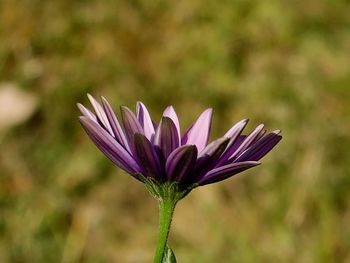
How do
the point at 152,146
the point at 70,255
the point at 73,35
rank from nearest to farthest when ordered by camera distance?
1. the point at 152,146
2. the point at 70,255
3. the point at 73,35

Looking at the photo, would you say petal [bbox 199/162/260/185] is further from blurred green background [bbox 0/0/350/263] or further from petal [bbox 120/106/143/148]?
blurred green background [bbox 0/0/350/263]

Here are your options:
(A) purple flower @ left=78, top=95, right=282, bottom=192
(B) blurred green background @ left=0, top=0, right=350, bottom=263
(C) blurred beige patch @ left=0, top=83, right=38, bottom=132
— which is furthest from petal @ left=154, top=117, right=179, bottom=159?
(C) blurred beige patch @ left=0, top=83, right=38, bottom=132

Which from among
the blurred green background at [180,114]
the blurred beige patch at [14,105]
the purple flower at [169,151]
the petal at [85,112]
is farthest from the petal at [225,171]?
the blurred beige patch at [14,105]

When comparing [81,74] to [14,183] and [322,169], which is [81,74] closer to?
[14,183]

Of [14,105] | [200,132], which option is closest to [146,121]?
[200,132]

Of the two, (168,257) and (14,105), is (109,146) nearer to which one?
(168,257)

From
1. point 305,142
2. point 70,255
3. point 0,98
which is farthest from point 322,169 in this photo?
point 0,98
